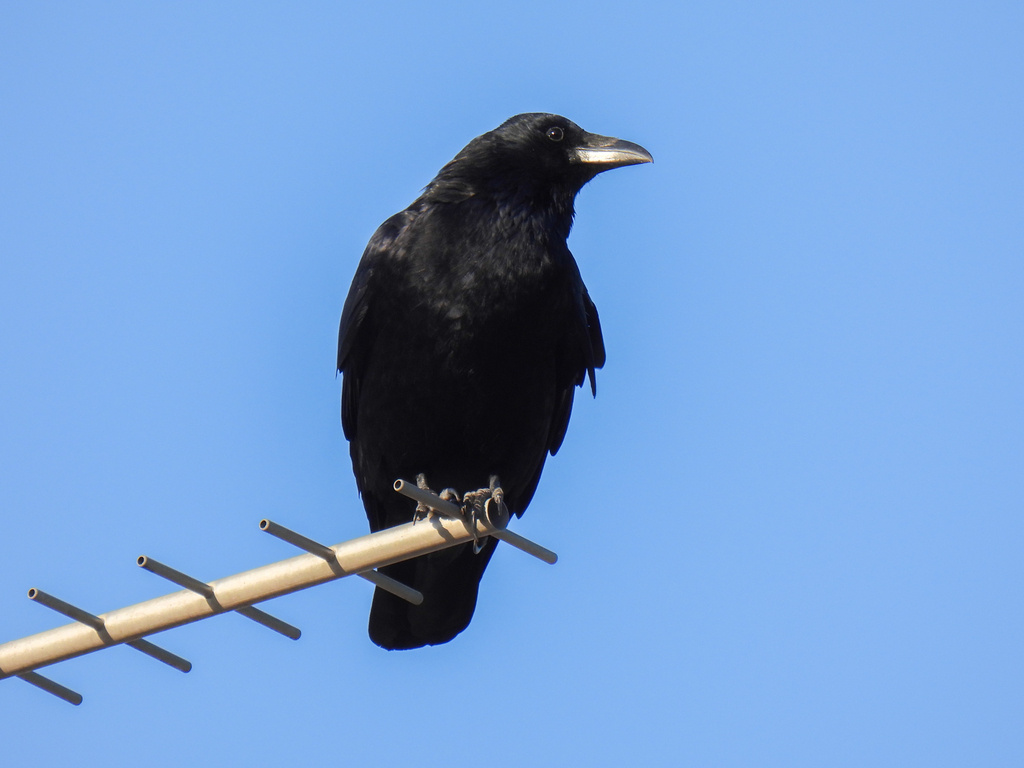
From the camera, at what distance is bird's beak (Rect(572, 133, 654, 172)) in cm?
705

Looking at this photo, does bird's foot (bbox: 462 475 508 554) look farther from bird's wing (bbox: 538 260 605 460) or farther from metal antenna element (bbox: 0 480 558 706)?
bird's wing (bbox: 538 260 605 460)

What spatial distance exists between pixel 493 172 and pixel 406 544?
3116 mm

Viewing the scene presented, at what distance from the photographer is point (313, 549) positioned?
400 cm

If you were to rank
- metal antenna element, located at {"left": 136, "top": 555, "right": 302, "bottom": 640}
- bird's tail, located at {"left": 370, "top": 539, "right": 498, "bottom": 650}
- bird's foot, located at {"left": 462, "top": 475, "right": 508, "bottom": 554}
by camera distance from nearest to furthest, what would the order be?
metal antenna element, located at {"left": 136, "top": 555, "right": 302, "bottom": 640}, bird's foot, located at {"left": 462, "top": 475, "right": 508, "bottom": 554}, bird's tail, located at {"left": 370, "top": 539, "right": 498, "bottom": 650}

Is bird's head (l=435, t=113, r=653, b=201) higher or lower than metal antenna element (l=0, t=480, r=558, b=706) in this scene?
higher

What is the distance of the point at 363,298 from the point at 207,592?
108 inches

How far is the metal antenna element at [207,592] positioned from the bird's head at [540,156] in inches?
124

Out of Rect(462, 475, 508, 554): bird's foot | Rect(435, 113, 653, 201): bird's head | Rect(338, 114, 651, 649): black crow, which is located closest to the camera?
Rect(462, 475, 508, 554): bird's foot

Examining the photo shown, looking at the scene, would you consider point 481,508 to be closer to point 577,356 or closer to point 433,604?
point 433,604

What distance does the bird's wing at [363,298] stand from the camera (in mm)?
6418

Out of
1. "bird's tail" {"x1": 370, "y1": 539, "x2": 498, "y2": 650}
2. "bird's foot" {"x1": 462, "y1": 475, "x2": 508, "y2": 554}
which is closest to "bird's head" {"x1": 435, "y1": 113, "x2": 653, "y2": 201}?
"bird's foot" {"x1": 462, "y1": 475, "x2": 508, "y2": 554}

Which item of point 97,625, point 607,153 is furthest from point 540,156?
point 97,625

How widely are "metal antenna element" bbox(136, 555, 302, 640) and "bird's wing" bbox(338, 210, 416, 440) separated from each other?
2.48m

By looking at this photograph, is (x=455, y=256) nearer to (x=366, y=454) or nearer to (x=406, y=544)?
(x=366, y=454)
